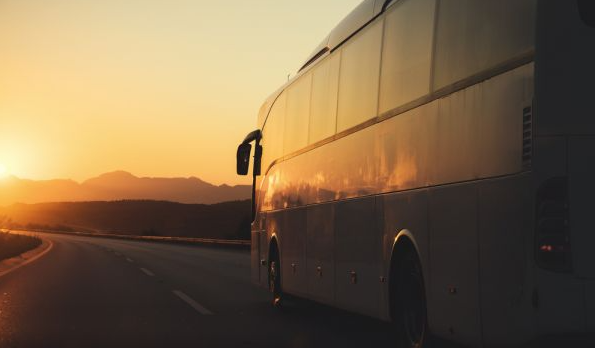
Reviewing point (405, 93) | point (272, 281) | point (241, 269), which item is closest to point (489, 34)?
point (405, 93)

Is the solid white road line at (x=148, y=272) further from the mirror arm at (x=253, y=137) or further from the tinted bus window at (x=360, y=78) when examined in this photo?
the tinted bus window at (x=360, y=78)

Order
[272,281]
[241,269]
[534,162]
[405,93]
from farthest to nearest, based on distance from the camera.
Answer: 1. [241,269]
2. [272,281]
3. [405,93]
4. [534,162]

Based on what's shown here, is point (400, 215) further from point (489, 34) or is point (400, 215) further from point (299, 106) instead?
point (299, 106)

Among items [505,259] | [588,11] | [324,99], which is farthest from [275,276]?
[588,11]

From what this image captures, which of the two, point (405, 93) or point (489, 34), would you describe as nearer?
point (489, 34)

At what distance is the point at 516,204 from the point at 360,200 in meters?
3.80

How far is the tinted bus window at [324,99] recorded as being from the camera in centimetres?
1059

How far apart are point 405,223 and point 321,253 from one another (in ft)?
10.8

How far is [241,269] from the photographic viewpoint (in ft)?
80.3

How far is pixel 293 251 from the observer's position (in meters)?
12.5

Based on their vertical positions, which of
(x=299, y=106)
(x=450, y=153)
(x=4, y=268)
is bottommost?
(x=4, y=268)

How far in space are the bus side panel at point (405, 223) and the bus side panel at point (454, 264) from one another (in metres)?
0.14

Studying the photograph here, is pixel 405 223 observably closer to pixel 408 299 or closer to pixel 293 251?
pixel 408 299

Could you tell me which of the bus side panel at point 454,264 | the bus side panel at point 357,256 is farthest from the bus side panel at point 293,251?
the bus side panel at point 454,264
